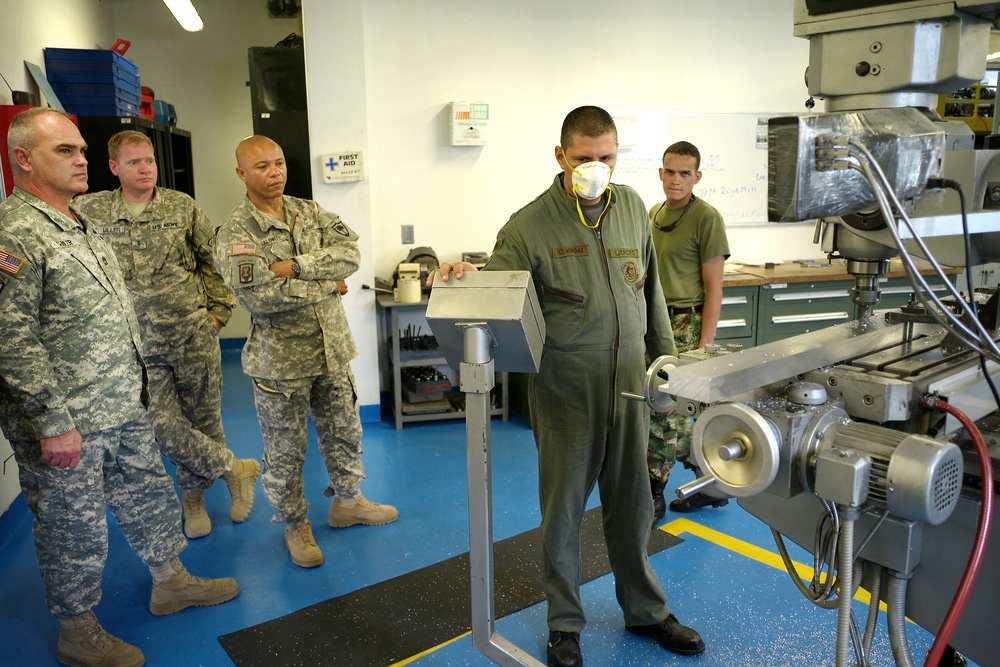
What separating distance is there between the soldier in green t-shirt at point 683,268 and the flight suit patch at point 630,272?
99cm

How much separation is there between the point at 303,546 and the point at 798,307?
3.85 meters

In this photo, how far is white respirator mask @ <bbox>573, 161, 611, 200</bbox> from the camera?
2.17 metres

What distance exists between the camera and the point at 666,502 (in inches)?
141

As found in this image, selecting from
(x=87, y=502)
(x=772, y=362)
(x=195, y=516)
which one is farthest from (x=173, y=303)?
(x=772, y=362)

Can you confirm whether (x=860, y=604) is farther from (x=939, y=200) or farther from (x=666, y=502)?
(x=939, y=200)

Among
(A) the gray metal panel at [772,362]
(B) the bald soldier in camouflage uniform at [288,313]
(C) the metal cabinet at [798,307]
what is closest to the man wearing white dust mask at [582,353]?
(A) the gray metal panel at [772,362]

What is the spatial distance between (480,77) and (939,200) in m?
4.08

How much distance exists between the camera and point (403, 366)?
5.16 metres

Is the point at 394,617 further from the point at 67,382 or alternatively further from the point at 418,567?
the point at 67,382

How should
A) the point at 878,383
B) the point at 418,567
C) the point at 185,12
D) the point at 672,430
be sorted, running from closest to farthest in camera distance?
the point at 878,383, the point at 418,567, the point at 672,430, the point at 185,12

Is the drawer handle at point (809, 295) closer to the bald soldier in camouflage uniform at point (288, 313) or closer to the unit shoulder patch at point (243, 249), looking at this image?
the bald soldier in camouflage uniform at point (288, 313)

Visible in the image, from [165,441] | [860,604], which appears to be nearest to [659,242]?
[860,604]

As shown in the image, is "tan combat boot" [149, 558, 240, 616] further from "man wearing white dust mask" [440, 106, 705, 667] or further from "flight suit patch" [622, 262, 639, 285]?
"flight suit patch" [622, 262, 639, 285]

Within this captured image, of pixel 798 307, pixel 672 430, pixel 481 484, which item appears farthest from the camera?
pixel 798 307
